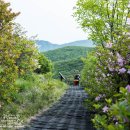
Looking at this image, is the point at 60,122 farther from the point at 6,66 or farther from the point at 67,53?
the point at 67,53

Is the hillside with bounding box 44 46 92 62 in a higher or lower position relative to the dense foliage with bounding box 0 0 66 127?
higher

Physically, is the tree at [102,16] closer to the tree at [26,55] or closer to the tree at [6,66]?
the tree at [26,55]

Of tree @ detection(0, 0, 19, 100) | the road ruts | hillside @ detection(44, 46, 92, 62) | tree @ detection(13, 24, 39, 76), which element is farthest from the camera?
hillside @ detection(44, 46, 92, 62)

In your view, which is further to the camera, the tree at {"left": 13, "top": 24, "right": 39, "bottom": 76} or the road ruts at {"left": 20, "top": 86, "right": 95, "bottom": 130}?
the tree at {"left": 13, "top": 24, "right": 39, "bottom": 76}

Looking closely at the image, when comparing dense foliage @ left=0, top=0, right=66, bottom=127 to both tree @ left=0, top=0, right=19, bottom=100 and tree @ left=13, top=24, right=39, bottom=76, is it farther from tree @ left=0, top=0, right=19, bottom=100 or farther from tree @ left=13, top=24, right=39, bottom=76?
tree @ left=13, top=24, right=39, bottom=76

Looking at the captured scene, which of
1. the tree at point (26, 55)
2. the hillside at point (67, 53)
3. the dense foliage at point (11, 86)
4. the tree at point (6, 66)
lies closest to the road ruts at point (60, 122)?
the dense foliage at point (11, 86)

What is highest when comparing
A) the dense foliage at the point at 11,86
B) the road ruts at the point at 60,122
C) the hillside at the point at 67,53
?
the hillside at the point at 67,53

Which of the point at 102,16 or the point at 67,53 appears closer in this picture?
the point at 102,16

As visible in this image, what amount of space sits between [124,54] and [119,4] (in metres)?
14.4

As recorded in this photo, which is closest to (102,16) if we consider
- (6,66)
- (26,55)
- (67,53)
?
(26,55)

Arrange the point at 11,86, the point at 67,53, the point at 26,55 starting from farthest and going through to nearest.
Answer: the point at 67,53 < the point at 26,55 < the point at 11,86

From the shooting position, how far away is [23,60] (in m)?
20.5

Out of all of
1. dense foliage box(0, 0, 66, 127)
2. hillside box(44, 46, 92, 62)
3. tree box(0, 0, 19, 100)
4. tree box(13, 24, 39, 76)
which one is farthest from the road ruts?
hillside box(44, 46, 92, 62)

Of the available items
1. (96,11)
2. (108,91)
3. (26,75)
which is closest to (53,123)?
(108,91)
